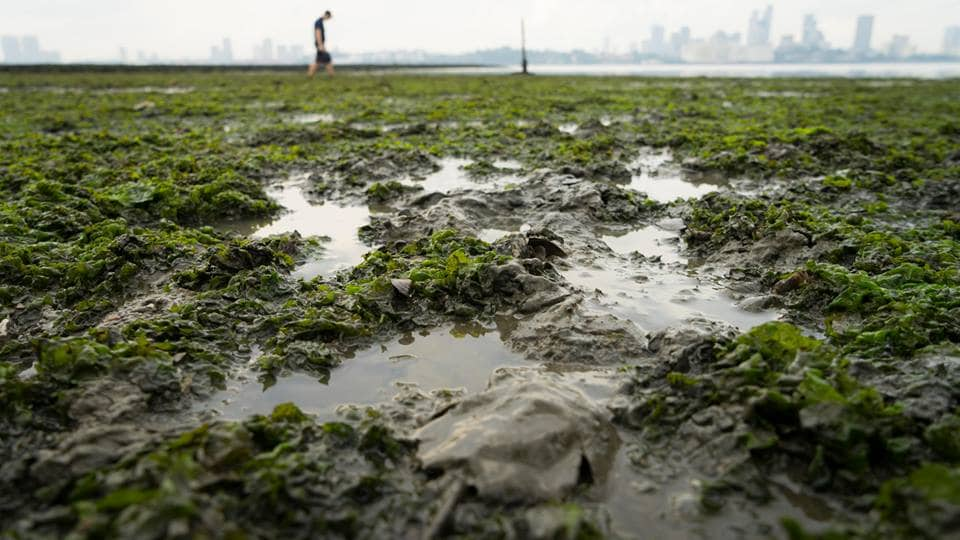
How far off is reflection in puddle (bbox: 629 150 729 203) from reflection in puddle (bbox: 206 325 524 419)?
4195 millimetres

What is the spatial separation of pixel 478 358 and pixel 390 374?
509 millimetres

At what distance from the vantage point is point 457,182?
798 cm

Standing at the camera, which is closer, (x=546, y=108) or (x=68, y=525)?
(x=68, y=525)

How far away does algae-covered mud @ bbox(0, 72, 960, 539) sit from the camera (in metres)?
2.15

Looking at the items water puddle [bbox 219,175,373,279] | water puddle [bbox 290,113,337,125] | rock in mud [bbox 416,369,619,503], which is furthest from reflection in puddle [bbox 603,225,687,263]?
water puddle [bbox 290,113,337,125]

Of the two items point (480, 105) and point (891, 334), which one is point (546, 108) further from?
point (891, 334)

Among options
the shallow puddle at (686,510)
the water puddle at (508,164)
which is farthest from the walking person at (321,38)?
the shallow puddle at (686,510)

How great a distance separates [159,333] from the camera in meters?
3.37

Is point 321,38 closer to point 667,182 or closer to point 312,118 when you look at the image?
point 312,118

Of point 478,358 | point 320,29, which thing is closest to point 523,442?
point 478,358

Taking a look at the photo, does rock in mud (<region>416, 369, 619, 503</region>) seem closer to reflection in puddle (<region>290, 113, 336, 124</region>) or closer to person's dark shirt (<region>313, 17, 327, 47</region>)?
reflection in puddle (<region>290, 113, 336, 124</region>)

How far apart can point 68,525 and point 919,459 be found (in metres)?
3.11

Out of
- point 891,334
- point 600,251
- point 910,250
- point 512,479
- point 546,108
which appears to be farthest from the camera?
point 546,108

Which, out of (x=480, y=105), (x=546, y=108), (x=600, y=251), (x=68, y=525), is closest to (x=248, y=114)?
(x=480, y=105)
